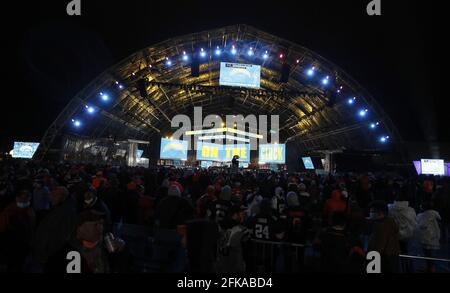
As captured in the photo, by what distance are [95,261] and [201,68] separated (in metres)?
25.9

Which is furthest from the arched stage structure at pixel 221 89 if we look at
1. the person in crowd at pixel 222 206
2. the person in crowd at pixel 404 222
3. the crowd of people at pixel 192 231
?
the person in crowd at pixel 404 222

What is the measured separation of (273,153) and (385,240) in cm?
2885

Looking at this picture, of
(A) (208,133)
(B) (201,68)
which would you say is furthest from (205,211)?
(A) (208,133)

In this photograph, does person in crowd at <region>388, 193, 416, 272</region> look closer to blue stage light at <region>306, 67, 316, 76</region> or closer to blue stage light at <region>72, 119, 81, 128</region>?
blue stage light at <region>306, 67, 316, 76</region>

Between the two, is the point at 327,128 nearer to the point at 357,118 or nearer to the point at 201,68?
Result: the point at 357,118

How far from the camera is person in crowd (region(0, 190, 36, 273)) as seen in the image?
15.4ft

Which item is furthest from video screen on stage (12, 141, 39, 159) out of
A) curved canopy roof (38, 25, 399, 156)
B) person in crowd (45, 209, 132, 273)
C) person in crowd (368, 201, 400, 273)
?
person in crowd (368, 201, 400, 273)

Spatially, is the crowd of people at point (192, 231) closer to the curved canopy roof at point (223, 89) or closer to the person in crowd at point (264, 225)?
the person in crowd at point (264, 225)

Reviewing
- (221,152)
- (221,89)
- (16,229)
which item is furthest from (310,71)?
(16,229)

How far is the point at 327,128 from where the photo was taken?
30.5 metres

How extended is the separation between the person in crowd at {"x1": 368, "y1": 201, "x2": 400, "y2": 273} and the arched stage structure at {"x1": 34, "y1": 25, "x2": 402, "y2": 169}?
63.7ft

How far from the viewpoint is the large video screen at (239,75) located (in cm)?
2184

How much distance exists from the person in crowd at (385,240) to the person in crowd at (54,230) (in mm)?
4385

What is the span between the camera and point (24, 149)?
24.6 metres
